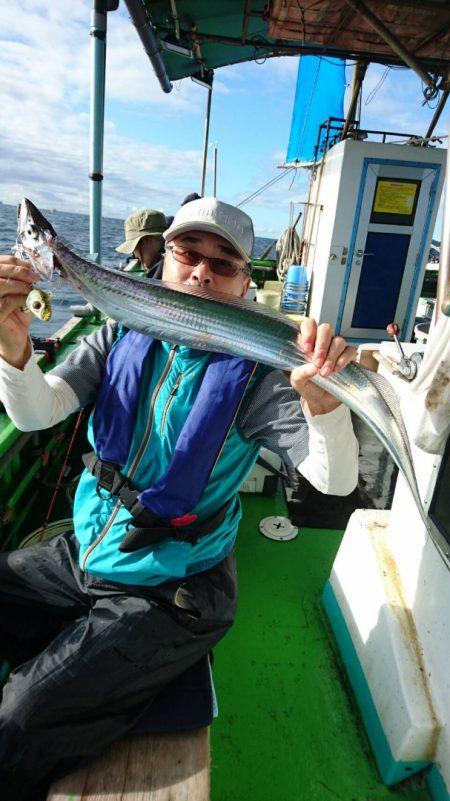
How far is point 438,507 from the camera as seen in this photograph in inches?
85.4

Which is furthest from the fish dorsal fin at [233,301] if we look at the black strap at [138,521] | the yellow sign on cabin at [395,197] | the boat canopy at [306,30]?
the yellow sign on cabin at [395,197]

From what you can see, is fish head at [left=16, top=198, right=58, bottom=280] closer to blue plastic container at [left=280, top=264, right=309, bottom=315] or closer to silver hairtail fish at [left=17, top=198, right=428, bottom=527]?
Answer: silver hairtail fish at [left=17, top=198, right=428, bottom=527]

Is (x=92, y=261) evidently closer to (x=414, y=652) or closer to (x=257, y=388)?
(x=257, y=388)

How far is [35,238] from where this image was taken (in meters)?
1.53

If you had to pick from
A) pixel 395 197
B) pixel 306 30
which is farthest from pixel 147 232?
pixel 395 197

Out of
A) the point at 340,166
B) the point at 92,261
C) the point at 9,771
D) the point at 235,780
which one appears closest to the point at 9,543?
the point at 9,771

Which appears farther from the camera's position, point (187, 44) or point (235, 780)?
point (187, 44)

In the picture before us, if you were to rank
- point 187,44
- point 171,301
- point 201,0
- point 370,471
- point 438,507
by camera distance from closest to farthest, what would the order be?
1. point 171,301
2. point 438,507
3. point 370,471
4. point 201,0
5. point 187,44

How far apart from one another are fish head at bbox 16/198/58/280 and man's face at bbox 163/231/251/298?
0.61 metres

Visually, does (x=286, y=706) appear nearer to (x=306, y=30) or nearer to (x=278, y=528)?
(x=278, y=528)

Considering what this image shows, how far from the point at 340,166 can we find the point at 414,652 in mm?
8559

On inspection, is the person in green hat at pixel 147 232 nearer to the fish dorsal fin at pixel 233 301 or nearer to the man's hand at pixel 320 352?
the fish dorsal fin at pixel 233 301

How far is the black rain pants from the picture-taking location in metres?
1.66

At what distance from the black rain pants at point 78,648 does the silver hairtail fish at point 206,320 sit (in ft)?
3.59
